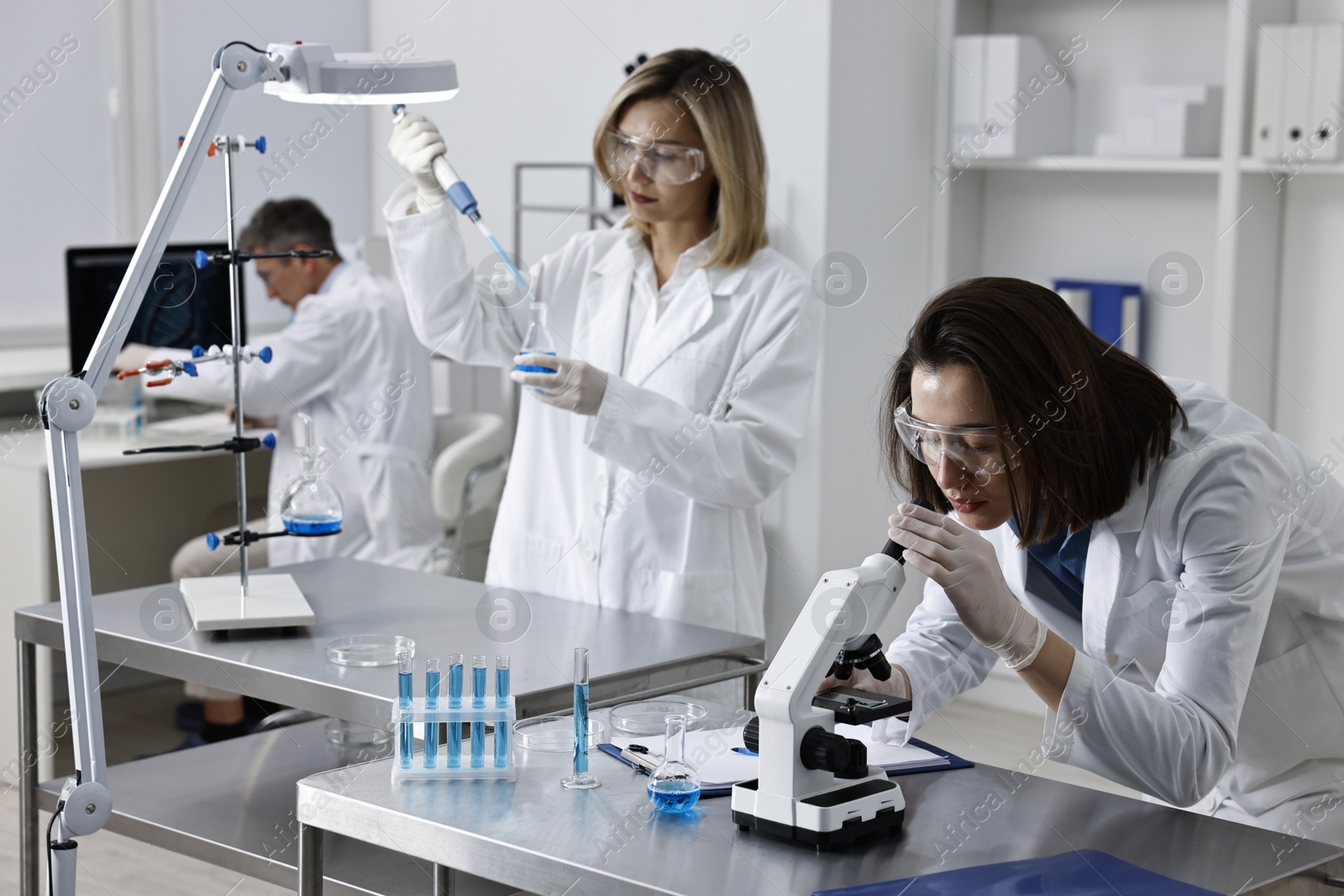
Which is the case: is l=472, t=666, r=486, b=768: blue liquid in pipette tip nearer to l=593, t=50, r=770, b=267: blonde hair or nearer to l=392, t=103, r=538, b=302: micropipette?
l=392, t=103, r=538, b=302: micropipette

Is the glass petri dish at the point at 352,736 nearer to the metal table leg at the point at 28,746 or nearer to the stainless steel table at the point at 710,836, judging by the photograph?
the metal table leg at the point at 28,746

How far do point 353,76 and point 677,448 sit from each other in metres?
0.83

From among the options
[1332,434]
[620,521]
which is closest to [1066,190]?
[1332,434]

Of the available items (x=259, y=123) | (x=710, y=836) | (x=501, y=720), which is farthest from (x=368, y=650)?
(x=259, y=123)

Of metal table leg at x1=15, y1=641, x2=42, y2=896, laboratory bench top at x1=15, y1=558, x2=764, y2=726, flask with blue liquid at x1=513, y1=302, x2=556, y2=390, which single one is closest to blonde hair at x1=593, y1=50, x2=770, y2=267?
flask with blue liquid at x1=513, y1=302, x2=556, y2=390

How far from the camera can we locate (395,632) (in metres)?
2.08

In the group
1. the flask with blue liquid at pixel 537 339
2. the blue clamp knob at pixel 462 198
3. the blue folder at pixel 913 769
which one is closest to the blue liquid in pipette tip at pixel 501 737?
the blue folder at pixel 913 769

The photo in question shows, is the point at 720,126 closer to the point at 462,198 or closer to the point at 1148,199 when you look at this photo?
the point at 462,198

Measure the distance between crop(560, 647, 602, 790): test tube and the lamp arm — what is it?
456mm

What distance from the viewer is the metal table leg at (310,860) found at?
1.50 metres

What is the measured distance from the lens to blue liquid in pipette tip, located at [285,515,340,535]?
6.84 feet

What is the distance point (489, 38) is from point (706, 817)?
3.32m

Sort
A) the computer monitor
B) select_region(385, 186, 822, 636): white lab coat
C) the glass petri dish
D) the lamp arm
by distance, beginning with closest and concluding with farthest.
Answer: the lamp arm < the glass petri dish < select_region(385, 186, 822, 636): white lab coat < the computer monitor

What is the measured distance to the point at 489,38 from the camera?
4.28 meters
